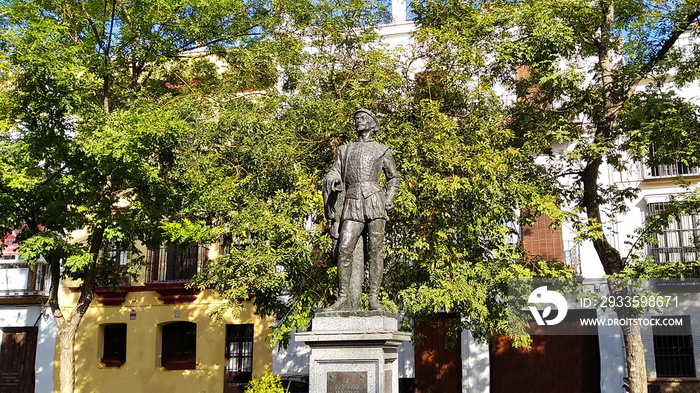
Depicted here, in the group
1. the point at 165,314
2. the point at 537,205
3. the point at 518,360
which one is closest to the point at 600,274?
the point at 518,360

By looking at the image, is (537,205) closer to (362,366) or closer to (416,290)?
(416,290)

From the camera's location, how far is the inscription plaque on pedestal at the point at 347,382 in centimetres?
711

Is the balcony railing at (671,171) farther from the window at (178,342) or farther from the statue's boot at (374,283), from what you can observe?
the window at (178,342)

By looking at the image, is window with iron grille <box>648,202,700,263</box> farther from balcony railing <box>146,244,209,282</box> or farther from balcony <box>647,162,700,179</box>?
balcony railing <box>146,244,209,282</box>

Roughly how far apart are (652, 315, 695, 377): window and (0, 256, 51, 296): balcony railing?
16037 millimetres

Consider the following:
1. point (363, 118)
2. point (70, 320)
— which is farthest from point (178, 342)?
point (363, 118)

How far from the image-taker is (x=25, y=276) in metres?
19.5

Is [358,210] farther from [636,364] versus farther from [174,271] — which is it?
[174,271]

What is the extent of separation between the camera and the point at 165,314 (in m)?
19.0

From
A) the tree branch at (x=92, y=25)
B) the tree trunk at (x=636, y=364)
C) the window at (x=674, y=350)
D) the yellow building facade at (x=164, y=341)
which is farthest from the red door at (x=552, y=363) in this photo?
the tree branch at (x=92, y=25)

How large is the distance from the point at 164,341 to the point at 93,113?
943 cm

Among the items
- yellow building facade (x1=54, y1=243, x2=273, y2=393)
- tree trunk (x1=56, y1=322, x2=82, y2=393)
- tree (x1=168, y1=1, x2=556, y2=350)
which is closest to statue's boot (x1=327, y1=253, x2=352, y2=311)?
tree (x1=168, y1=1, x2=556, y2=350)

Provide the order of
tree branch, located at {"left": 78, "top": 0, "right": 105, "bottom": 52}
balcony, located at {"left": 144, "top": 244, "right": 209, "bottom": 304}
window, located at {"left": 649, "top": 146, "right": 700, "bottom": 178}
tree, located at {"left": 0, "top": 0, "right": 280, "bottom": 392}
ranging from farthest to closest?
1. balcony, located at {"left": 144, "top": 244, "right": 209, "bottom": 304}
2. window, located at {"left": 649, "top": 146, "right": 700, "bottom": 178}
3. tree branch, located at {"left": 78, "top": 0, "right": 105, "bottom": 52}
4. tree, located at {"left": 0, "top": 0, "right": 280, "bottom": 392}

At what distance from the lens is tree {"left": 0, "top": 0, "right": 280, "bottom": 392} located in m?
11.3
